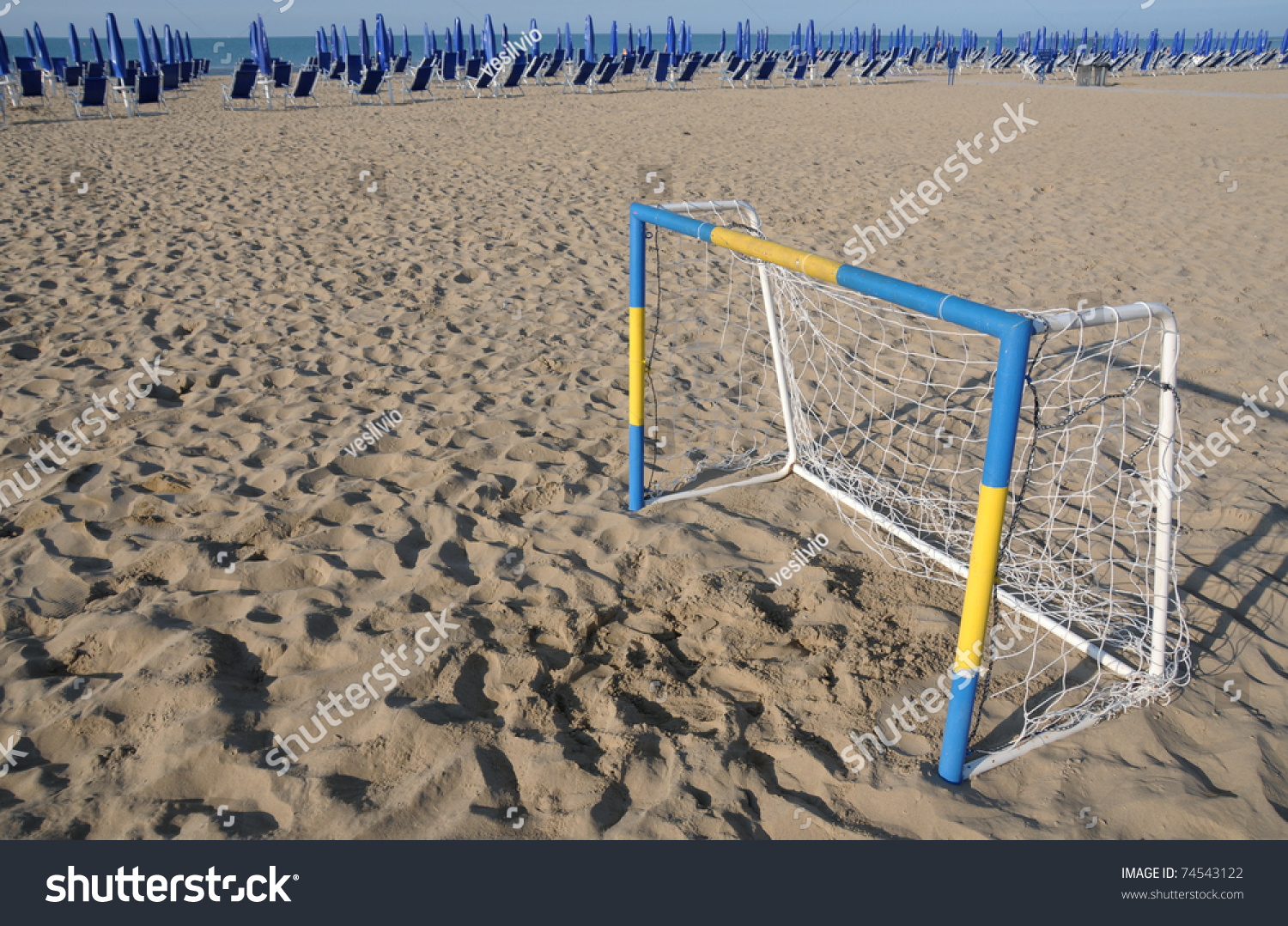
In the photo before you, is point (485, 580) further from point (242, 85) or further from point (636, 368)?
point (242, 85)

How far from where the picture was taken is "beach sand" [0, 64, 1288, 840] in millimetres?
1843

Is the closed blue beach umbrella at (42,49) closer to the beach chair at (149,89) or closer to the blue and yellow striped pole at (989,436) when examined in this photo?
the beach chair at (149,89)

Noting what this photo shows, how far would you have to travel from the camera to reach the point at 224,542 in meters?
2.75

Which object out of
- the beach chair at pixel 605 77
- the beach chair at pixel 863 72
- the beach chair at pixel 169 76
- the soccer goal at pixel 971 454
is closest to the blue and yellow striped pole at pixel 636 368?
the soccer goal at pixel 971 454

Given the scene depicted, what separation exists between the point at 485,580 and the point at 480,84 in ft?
58.9

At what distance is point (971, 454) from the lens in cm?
349

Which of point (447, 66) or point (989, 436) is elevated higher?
point (447, 66)

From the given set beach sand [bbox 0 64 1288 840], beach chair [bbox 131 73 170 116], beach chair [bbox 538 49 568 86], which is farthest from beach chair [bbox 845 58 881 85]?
beach sand [bbox 0 64 1288 840]

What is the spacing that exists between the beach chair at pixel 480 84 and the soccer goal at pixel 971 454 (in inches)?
591

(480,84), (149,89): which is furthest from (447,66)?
(149,89)

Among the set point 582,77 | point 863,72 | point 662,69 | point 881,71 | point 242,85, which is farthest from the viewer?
point 881,71
